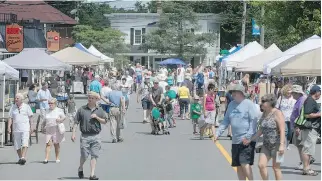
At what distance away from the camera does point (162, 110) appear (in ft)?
75.9

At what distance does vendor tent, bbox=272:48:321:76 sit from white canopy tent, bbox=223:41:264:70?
536 inches

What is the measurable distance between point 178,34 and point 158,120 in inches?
1898

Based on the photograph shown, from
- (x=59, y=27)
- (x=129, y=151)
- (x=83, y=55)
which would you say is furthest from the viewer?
(x=59, y=27)

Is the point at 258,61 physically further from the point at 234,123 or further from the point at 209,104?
the point at 234,123

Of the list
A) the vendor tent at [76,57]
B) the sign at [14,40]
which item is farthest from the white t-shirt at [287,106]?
the vendor tent at [76,57]

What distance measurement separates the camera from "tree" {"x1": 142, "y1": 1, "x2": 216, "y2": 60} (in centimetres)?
7031

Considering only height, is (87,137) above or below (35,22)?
below

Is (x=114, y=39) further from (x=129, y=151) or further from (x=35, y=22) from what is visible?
(x=129, y=151)

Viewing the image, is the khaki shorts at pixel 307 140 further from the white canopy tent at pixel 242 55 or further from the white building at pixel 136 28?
the white building at pixel 136 28

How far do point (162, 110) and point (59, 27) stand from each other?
162 ft

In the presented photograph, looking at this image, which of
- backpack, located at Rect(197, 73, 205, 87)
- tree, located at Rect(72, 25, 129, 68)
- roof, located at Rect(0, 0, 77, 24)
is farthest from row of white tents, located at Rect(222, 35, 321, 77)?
tree, located at Rect(72, 25, 129, 68)

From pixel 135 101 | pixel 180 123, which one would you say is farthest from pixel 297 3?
pixel 135 101

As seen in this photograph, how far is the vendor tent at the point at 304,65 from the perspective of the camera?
742 inches

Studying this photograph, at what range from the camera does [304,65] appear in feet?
62.8
